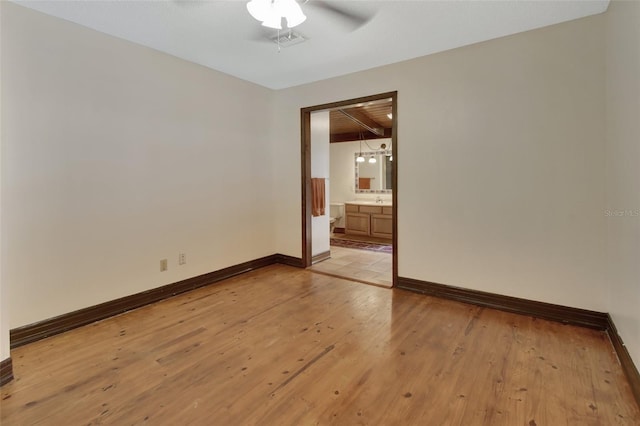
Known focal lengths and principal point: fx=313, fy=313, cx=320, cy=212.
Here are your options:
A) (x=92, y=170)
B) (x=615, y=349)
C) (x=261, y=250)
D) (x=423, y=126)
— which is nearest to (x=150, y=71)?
(x=92, y=170)

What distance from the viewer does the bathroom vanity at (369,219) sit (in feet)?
21.7

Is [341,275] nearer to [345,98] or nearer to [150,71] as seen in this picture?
[345,98]

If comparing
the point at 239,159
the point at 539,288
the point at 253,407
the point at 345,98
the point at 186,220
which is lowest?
the point at 253,407

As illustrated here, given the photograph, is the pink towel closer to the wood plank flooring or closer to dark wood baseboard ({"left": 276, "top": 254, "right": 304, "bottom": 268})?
dark wood baseboard ({"left": 276, "top": 254, "right": 304, "bottom": 268})

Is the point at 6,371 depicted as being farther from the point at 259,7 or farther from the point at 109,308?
the point at 259,7

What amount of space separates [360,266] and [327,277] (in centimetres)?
73

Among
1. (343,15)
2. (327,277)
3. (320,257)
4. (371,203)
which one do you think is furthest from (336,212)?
(343,15)

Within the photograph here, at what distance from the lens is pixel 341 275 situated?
4074 mm

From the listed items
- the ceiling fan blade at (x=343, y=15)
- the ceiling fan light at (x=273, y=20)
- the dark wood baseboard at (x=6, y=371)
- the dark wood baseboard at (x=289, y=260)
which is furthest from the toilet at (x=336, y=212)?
the dark wood baseboard at (x=6, y=371)

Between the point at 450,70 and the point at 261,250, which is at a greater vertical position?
the point at 450,70

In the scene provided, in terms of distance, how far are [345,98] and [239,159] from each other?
Result: 1551mm

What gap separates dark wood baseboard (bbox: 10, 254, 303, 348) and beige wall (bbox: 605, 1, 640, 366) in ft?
12.0

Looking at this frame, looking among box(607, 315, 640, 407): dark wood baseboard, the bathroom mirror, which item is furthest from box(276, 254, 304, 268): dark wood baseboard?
the bathroom mirror

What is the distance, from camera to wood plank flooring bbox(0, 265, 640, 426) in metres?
1.62
